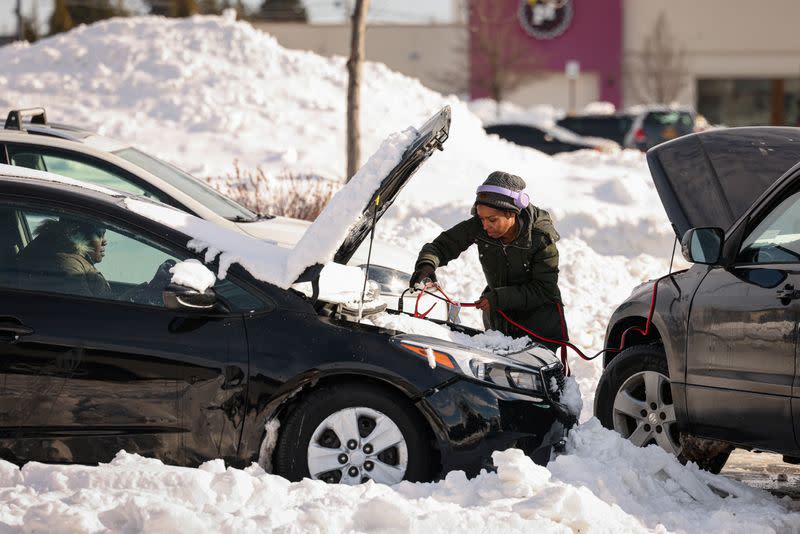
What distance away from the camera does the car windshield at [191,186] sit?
31.2 feet

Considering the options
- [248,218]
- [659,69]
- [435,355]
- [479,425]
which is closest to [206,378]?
[435,355]

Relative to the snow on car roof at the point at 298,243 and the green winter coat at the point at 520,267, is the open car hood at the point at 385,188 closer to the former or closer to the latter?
the snow on car roof at the point at 298,243

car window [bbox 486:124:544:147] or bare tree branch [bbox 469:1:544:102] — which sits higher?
bare tree branch [bbox 469:1:544:102]

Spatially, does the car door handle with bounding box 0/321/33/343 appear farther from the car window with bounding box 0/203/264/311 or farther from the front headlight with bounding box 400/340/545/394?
the front headlight with bounding box 400/340/545/394

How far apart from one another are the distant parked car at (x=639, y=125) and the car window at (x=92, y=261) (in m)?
24.6

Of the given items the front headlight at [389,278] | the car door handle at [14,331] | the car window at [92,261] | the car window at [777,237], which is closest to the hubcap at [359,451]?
the car window at [92,261]

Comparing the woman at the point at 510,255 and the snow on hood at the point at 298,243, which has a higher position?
the snow on hood at the point at 298,243

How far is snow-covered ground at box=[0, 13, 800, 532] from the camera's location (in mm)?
4867

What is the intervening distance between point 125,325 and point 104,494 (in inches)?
32.6

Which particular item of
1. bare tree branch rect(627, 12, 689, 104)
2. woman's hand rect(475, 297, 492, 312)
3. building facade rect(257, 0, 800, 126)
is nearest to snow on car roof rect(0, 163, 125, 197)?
woman's hand rect(475, 297, 492, 312)

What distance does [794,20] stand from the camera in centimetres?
5000

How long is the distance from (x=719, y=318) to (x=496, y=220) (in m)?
1.45

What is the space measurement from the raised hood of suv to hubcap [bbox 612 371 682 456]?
0.78 metres

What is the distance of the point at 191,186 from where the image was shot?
9.88 metres
